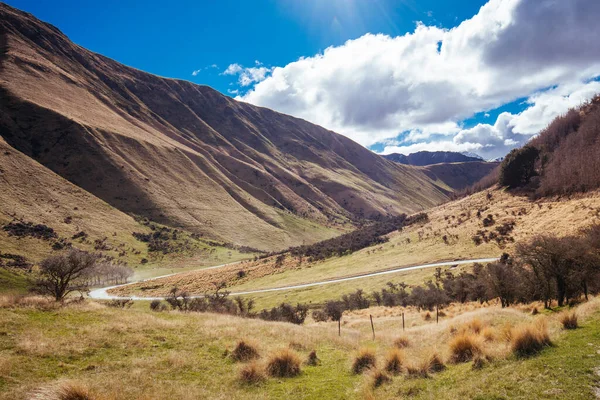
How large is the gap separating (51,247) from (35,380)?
123063 millimetres

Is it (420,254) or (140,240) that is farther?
(140,240)

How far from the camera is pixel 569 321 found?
1270cm

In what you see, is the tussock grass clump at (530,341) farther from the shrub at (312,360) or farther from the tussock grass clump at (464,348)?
the shrub at (312,360)

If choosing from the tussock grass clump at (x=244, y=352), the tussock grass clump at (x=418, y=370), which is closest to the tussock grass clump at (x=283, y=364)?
the tussock grass clump at (x=244, y=352)

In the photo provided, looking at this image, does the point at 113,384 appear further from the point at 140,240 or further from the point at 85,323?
the point at 140,240

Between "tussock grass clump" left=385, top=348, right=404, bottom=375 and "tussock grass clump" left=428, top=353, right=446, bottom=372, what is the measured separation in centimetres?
111

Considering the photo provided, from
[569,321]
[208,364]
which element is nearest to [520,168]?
[569,321]

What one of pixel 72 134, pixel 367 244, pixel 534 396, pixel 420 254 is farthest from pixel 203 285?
pixel 72 134

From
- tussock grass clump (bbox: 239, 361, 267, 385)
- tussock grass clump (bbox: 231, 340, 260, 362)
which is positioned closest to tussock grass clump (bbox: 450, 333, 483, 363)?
tussock grass clump (bbox: 239, 361, 267, 385)

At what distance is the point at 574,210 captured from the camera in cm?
5744

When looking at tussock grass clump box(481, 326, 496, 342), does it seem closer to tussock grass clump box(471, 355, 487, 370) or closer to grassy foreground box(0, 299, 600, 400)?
grassy foreground box(0, 299, 600, 400)

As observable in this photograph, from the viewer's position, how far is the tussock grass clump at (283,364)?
13047mm

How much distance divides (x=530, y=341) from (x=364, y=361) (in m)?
6.48

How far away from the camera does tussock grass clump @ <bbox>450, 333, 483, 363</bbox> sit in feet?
39.9
